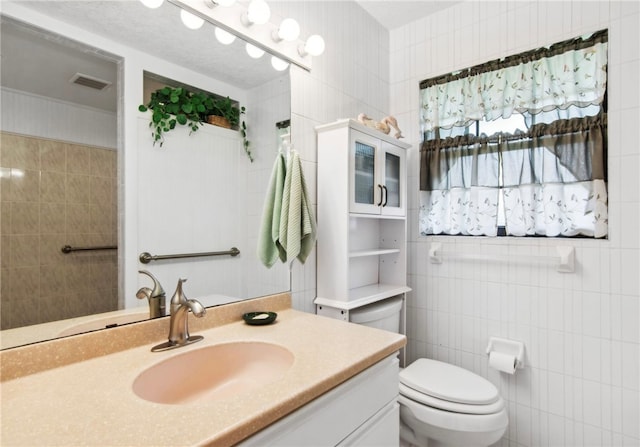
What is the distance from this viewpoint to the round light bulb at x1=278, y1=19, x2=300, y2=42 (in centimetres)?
141

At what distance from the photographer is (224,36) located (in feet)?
4.19

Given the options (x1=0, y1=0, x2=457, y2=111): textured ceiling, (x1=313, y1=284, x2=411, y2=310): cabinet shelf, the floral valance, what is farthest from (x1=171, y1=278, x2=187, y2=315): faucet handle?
the floral valance

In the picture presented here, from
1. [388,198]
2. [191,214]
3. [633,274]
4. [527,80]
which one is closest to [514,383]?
[633,274]

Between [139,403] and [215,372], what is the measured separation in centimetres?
36

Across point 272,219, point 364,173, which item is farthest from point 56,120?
point 364,173

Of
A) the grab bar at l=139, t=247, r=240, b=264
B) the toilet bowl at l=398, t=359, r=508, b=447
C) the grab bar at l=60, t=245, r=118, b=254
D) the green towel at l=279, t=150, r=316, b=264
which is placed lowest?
the toilet bowl at l=398, t=359, r=508, b=447

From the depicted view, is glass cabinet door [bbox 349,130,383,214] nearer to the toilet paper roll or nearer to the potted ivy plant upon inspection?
the potted ivy plant

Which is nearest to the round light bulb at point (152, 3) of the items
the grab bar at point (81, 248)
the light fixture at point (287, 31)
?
the light fixture at point (287, 31)

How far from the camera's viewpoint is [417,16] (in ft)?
6.89

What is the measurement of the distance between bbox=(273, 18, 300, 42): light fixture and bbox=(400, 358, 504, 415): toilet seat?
1.56 m

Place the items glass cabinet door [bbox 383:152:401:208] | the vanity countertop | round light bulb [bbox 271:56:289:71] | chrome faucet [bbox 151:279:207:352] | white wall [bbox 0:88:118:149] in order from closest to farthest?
the vanity countertop
white wall [bbox 0:88:118:149]
chrome faucet [bbox 151:279:207:352]
round light bulb [bbox 271:56:289:71]
glass cabinet door [bbox 383:152:401:208]

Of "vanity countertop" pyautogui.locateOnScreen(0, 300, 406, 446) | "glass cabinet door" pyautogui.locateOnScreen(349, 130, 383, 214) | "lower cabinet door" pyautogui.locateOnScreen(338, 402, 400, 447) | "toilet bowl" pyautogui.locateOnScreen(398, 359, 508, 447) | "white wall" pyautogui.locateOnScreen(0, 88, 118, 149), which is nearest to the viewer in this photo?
"vanity countertop" pyautogui.locateOnScreen(0, 300, 406, 446)

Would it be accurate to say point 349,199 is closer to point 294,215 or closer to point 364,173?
point 364,173

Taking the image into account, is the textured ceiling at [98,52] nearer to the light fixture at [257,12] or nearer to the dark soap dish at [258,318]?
the light fixture at [257,12]
